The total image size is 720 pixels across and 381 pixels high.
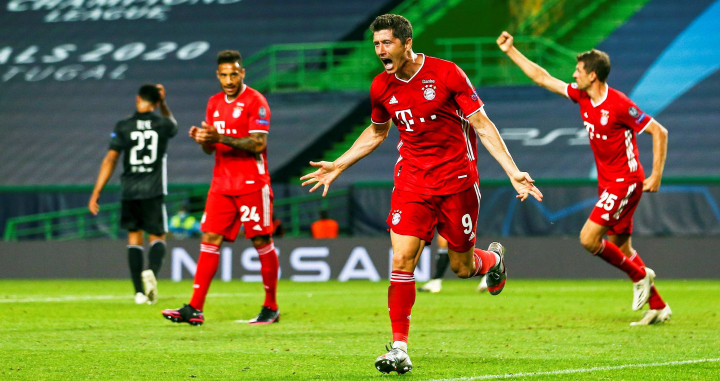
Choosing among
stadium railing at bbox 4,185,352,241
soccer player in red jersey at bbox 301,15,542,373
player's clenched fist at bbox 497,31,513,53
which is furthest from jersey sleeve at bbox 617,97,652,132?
stadium railing at bbox 4,185,352,241

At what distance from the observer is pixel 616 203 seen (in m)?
8.53

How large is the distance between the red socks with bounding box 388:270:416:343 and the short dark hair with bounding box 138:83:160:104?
569 centimetres

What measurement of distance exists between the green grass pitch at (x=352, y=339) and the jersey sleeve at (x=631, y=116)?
1599 mm

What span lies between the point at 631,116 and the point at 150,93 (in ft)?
16.5

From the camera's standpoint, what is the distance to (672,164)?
65.5ft

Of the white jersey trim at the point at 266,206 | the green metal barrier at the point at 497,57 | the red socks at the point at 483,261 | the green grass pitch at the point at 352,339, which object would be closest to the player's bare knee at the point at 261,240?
the white jersey trim at the point at 266,206

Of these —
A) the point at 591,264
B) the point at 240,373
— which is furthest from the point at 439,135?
the point at 591,264

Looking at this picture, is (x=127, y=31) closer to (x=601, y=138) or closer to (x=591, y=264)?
(x=591, y=264)

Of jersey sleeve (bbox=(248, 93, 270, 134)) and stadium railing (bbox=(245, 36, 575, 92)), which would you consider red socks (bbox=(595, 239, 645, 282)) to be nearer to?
jersey sleeve (bbox=(248, 93, 270, 134))

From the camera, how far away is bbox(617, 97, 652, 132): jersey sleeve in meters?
8.41

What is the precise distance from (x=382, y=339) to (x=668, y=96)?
15791 mm

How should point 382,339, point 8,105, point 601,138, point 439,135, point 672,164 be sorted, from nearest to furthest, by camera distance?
point 439,135, point 382,339, point 601,138, point 672,164, point 8,105

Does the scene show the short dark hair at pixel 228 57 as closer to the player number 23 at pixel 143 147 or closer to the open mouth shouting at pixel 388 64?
the player number 23 at pixel 143 147

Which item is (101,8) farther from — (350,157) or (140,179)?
(350,157)
